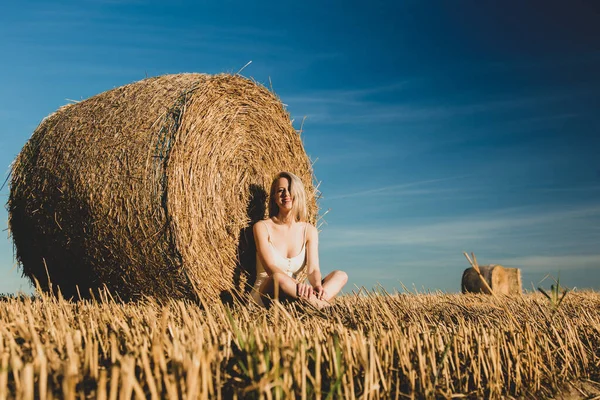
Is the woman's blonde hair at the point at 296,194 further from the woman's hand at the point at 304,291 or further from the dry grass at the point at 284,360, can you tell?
the dry grass at the point at 284,360

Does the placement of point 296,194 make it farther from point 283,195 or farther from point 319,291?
point 319,291

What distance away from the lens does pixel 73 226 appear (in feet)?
17.8

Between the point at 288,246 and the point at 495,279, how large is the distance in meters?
6.03

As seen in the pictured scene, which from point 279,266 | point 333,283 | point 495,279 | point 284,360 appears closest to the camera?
point 284,360

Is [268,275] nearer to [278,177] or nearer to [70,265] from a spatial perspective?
[278,177]

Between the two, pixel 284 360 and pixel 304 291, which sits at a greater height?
pixel 304 291

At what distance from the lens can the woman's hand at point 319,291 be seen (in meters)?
5.18

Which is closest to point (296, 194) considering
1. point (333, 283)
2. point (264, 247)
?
point (264, 247)

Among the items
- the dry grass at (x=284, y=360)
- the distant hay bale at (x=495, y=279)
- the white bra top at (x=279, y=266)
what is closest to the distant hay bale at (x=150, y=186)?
the white bra top at (x=279, y=266)

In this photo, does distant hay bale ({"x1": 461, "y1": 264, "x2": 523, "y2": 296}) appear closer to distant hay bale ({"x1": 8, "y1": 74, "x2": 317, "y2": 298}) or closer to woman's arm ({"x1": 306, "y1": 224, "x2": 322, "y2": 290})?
woman's arm ({"x1": 306, "y1": 224, "x2": 322, "y2": 290})

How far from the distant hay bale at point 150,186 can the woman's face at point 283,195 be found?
339 mm

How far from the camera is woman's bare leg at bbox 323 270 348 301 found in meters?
5.36

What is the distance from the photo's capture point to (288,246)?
18.6ft

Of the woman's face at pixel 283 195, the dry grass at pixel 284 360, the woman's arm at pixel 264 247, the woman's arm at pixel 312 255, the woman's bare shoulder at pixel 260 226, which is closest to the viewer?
the dry grass at pixel 284 360
